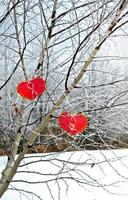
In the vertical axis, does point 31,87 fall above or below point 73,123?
above

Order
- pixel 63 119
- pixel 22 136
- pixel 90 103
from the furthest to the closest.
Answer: pixel 22 136, pixel 90 103, pixel 63 119

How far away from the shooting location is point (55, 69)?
316cm

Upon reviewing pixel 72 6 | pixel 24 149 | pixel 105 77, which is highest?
pixel 72 6

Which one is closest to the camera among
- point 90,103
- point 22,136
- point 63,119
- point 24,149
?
point 63,119

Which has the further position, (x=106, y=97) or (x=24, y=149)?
(x=24, y=149)

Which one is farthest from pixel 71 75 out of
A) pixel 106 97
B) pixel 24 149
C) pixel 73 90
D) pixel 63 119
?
pixel 24 149

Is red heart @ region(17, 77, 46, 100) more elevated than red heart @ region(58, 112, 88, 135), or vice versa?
red heart @ region(17, 77, 46, 100)

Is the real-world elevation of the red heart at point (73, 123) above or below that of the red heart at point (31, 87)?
below

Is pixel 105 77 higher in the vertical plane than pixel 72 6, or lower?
lower

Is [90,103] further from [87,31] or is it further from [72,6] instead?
[72,6]

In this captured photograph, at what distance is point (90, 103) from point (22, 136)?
899 mm

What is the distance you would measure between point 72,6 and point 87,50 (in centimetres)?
43

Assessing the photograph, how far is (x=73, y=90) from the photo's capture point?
307 centimetres

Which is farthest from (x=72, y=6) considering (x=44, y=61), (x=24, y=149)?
(x=24, y=149)
